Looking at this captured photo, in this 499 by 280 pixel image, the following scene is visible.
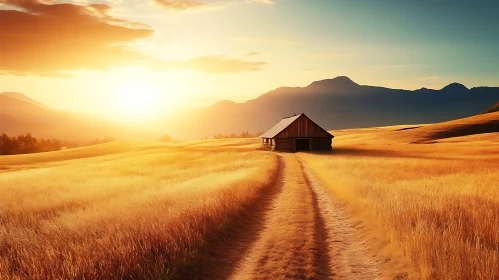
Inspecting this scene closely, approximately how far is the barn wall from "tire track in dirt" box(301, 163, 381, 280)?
45.7 m

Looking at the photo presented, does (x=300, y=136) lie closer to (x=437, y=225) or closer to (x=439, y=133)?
(x=439, y=133)

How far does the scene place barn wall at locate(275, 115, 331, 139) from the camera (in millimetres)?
57562

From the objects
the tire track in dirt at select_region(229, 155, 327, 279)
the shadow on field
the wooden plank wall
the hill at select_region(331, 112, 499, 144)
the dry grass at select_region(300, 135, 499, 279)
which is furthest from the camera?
the hill at select_region(331, 112, 499, 144)

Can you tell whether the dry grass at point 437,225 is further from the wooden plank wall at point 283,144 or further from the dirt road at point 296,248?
the wooden plank wall at point 283,144

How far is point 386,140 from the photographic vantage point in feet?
243

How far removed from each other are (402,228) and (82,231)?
8.72 metres

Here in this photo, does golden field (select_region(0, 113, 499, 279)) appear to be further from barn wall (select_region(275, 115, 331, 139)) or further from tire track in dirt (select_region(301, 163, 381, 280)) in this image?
barn wall (select_region(275, 115, 331, 139))

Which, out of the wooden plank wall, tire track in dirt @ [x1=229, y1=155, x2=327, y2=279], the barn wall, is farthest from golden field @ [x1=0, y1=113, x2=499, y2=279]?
the wooden plank wall

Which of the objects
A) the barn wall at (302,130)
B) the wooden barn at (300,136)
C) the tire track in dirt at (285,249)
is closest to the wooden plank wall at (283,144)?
the wooden barn at (300,136)

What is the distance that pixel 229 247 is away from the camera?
7707 mm

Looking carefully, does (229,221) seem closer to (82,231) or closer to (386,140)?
(82,231)

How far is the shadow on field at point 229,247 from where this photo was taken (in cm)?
626

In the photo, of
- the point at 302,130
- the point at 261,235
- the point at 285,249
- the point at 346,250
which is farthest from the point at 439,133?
the point at 285,249

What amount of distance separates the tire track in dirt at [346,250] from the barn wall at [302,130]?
45.7 metres
